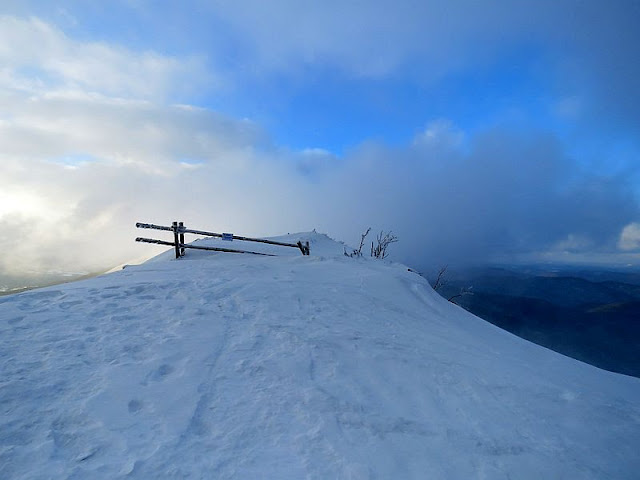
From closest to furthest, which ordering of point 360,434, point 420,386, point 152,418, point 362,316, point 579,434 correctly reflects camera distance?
point 152,418
point 360,434
point 579,434
point 420,386
point 362,316

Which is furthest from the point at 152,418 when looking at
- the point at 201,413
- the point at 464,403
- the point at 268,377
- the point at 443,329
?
the point at 443,329

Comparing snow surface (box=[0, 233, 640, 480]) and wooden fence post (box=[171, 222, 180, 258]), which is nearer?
snow surface (box=[0, 233, 640, 480])

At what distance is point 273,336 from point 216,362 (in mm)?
1064

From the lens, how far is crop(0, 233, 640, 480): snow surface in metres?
2.42

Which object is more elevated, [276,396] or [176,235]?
[176,235]

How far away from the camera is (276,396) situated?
3.20 m

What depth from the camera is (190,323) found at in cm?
473

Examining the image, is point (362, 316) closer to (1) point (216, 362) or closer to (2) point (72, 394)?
(1) point (216, 362)

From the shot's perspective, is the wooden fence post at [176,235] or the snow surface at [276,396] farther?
the wooden fence post at [176,235]

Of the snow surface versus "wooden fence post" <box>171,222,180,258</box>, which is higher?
"wooden fence post" <box>171,222,180,258</box>

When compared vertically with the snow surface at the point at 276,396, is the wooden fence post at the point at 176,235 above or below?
above

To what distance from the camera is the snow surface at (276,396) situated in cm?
242

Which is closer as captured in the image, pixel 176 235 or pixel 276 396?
pixel 276 396

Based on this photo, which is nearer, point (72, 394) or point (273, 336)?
point (72, 394)
